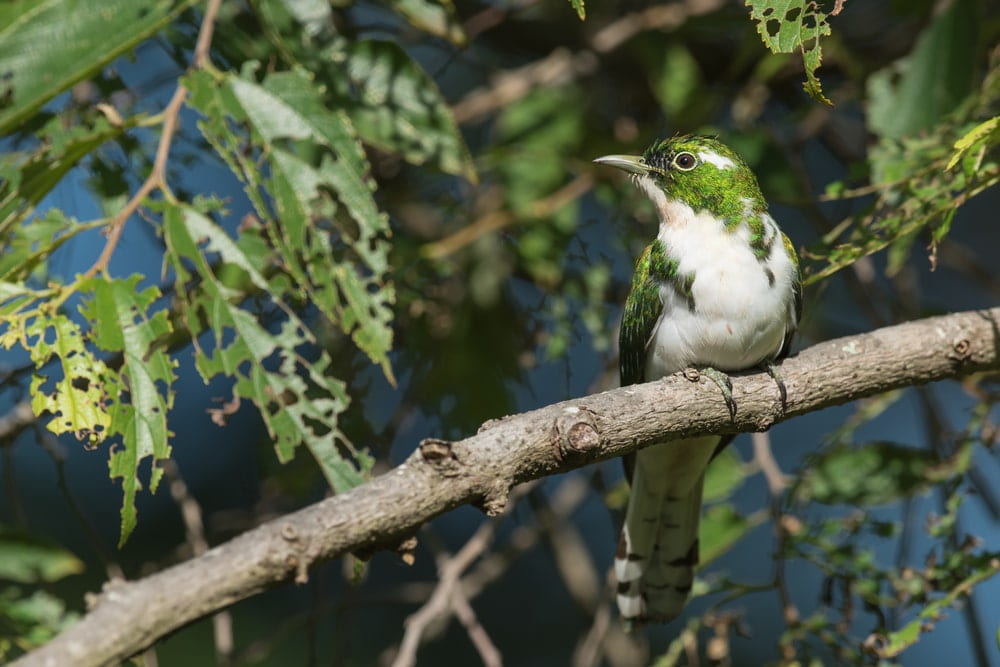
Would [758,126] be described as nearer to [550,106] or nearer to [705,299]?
[550,106]

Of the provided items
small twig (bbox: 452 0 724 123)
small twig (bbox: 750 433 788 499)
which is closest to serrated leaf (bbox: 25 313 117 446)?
small twig (bbox: 750 433 788 499)

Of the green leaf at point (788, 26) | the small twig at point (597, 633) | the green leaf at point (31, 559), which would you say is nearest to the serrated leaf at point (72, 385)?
the green leaf at point (31, 559)

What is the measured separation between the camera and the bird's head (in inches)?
135

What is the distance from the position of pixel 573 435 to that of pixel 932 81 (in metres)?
2.33

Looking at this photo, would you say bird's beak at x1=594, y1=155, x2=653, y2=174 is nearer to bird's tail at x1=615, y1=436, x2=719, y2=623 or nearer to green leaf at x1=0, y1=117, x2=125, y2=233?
bird's tail at x1=615, y1=436, x2=719, y2=623

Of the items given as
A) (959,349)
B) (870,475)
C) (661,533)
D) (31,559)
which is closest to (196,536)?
(31,559)

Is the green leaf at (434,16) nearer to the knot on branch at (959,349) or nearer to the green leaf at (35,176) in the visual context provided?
the green leaf at (35,176)

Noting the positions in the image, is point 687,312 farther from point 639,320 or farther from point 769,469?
point 769,469

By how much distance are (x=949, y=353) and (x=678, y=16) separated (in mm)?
→ 2400

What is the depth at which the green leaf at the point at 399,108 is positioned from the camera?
11.8 feet

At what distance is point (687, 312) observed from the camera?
3297 millimetres

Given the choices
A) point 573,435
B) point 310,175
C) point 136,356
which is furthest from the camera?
point 310,175

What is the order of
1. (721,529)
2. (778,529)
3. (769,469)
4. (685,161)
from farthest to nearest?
1. (769,469)
2. (721,529)
3. (778,529)
4. (685,161)

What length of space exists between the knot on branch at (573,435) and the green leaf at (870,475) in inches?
67.4
